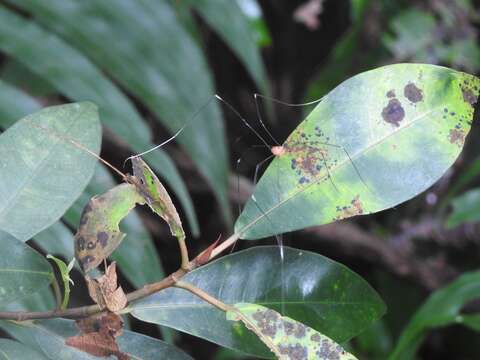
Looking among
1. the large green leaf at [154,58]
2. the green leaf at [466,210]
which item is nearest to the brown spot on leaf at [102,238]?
the large green leaf at [154,58]

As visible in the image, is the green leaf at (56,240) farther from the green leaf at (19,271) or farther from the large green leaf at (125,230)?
the green leaf at (19,271)

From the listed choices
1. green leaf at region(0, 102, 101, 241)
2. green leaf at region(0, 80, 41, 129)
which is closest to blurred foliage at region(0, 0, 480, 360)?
green leaf at region(0, 80, 41, 129)

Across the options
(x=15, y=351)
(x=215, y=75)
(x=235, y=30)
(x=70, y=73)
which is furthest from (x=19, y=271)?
(x=215, y=75)

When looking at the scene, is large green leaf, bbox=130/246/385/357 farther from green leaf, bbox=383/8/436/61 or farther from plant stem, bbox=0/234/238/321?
green leaf, bbox=383/8/436/61

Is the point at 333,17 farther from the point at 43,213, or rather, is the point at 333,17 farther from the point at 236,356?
the point at 43,213

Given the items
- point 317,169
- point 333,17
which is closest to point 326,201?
point 317,169

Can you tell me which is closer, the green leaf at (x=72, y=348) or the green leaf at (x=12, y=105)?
the green leaf at (x=72, y=348)
